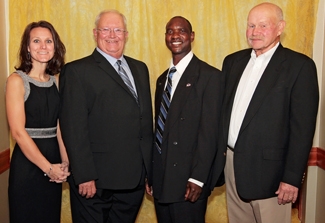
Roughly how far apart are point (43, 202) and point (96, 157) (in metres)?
0.44

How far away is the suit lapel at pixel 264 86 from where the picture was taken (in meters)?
2.19

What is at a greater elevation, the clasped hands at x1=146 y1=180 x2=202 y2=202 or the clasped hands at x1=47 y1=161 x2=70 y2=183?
the clasped hands at x1=47 y1=161 x2=70 y2=183

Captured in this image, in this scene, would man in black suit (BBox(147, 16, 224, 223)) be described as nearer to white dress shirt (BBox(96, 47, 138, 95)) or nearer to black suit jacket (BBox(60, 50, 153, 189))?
black suit jacket (BBox(60, 50, 153, 189))

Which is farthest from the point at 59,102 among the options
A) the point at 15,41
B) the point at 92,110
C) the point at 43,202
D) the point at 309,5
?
the point at 309,5

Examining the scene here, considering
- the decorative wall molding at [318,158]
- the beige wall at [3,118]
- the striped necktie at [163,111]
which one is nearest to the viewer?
the striped necktie at [163,111]

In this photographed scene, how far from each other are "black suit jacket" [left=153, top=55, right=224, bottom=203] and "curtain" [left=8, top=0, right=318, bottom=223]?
1.20 meters

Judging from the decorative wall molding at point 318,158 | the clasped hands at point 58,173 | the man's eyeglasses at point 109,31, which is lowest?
the decorative wall molding at point 318,158

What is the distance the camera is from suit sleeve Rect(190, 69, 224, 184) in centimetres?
228

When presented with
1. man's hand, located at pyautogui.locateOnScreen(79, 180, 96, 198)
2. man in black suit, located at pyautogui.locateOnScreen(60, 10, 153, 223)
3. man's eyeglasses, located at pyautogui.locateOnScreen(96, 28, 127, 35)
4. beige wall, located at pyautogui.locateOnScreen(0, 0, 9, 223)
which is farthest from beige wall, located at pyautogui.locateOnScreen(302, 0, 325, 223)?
beige wall, located at pyautogui.locateOnScreen(0, 0, 9, 223)

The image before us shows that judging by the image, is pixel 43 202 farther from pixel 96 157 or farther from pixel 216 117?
pixel 216 117

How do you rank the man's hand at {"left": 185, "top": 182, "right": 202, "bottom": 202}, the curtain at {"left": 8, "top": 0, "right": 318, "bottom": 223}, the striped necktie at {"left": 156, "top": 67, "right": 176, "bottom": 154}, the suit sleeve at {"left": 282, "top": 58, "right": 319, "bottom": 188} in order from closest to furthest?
1. the suit sleeve at {"left": 282, "top": 58, "right": 319, "bottom": 188}
2. the man's hand at {"left": 185, "top": 182, "right": 202, "bottom": 202}
3. the striped necktie at {"left": 156, "top": 67, "right": 176, "bottom": 154}
4. the curtain at {"left": 8, "top": 0, "right": 318, "bottom": 223}

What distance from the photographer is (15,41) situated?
3309 millimetres

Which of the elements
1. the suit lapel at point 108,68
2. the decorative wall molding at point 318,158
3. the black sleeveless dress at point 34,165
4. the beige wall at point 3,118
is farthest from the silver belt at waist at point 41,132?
the decorative wall molding at point 318,158

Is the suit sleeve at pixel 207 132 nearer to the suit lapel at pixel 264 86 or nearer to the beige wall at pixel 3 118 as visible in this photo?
the suit lapel at pixel 264 86
